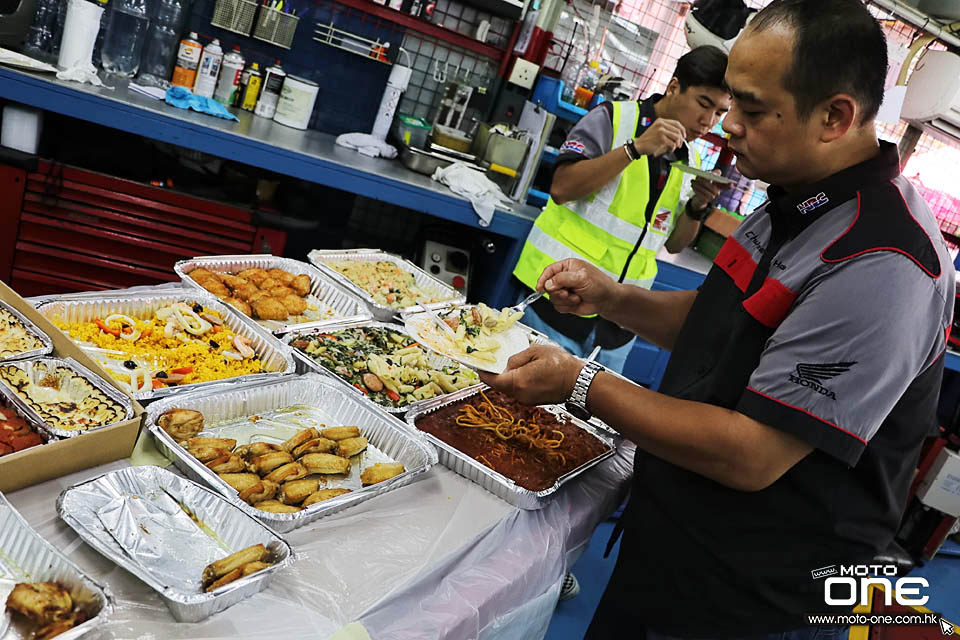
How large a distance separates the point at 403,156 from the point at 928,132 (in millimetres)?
4256

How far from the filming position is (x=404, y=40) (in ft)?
14.9

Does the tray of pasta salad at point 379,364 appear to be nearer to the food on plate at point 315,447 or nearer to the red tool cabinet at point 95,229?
the food on plate at point 315,447

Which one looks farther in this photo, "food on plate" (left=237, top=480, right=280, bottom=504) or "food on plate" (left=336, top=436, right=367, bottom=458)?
"food on plate" (left=336, top=436, right=367, bottom=458)

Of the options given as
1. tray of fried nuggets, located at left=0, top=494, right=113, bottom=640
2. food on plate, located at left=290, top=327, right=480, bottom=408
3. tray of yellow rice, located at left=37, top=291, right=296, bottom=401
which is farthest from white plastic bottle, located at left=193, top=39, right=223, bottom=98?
tray of fried nuggets, located at left=0, top=494, right=113, bottom=640

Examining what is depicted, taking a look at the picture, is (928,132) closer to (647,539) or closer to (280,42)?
(280,42)

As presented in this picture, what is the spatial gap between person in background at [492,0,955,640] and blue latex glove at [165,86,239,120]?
109 inches

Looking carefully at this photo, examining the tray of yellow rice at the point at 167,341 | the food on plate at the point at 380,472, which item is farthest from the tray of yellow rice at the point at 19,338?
the food on plate at the point at 380,472

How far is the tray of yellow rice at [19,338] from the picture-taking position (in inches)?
57.9

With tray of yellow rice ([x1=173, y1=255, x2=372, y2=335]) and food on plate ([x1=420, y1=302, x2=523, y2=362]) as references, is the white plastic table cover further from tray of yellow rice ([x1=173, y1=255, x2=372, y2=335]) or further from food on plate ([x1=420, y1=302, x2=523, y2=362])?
tray of yellow rice ([x1=173, y1=255, x2=372, y2=335])

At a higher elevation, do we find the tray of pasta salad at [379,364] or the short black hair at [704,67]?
the short black hair at [704,67]

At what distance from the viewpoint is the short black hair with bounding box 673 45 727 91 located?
261cm

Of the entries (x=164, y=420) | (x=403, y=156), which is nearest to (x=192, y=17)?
(x=403, y=156)

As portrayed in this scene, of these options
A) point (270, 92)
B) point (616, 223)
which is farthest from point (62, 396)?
point (270, 92)

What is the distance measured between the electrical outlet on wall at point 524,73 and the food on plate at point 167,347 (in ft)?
9.66
